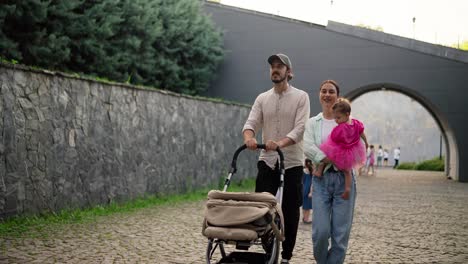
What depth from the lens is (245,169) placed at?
55.5 feet

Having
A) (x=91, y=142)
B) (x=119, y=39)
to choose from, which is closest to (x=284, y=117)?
(x=91, y=142)

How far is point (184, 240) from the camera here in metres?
7.00

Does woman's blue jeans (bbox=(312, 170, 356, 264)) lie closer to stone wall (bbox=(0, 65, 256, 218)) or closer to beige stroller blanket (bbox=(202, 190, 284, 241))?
beige stroller blanket (bbox=(202, 190, 284, 241))

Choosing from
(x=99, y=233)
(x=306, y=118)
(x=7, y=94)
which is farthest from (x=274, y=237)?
(x=7, y=94)

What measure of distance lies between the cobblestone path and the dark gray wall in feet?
32.5

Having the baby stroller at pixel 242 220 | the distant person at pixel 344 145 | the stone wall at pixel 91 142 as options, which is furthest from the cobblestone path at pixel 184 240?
the baby stroller at pixel 242 220

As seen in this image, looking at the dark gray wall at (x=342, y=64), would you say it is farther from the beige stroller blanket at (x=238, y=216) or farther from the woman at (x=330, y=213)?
the beige stroller blanket at (x=238, y=216)

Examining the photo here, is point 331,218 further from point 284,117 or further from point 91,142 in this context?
point 91,142

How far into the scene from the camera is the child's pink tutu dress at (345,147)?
4.50 meters

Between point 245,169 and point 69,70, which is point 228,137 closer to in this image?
point 245,169

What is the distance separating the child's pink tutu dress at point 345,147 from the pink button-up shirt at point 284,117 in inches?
18.5

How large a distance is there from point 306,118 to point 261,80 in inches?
629

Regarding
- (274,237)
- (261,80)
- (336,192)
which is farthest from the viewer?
(261,80)

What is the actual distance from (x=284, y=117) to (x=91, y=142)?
16.9 feet
